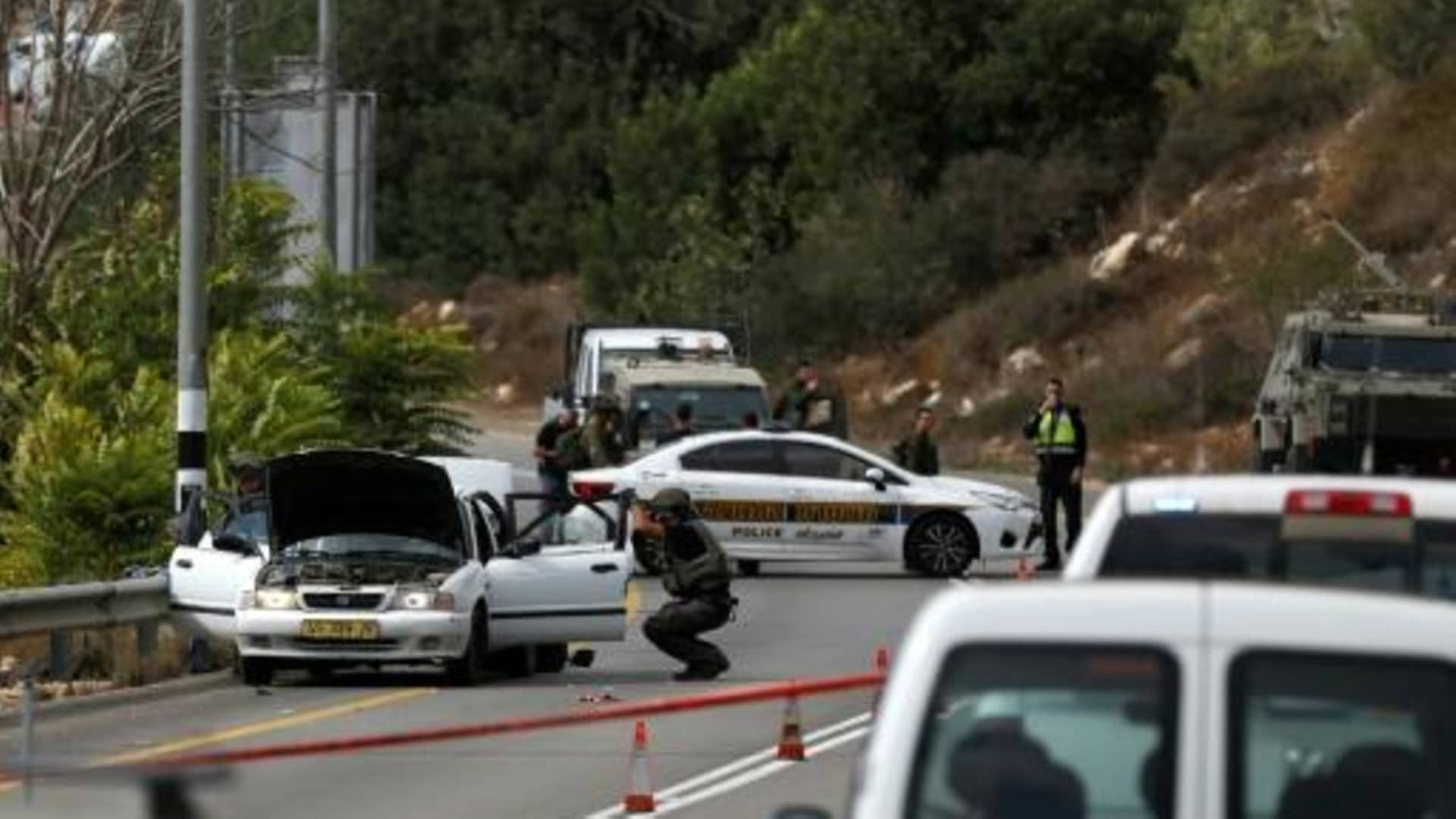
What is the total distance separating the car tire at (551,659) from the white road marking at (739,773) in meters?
4.52

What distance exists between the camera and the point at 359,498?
2438 cm

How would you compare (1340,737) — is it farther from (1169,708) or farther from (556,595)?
(556,595)

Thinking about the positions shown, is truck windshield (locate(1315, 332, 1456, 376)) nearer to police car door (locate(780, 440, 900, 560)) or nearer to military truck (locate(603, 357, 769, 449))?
police car door (locate(780, 440, 900, 560))

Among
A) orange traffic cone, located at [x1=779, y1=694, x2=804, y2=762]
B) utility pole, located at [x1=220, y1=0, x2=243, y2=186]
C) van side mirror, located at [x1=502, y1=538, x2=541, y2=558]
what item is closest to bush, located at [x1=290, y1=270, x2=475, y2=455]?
utility pole, located at [x1=220, y1=0, x2=243, y2=186]

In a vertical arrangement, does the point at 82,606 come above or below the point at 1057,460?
below

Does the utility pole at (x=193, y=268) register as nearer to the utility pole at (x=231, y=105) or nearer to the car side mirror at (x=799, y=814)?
the utility pole at (x=231, y=105)

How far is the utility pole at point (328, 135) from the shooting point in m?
39.5

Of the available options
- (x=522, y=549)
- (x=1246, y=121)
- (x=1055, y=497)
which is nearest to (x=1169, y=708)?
(x=522, y=549)

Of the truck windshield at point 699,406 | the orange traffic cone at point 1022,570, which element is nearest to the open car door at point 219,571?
the orange traffic cone at point 1022,570

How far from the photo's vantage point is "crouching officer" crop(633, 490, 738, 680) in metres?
23.5

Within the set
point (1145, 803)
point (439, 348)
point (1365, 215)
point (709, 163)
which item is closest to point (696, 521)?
point (439, 348)

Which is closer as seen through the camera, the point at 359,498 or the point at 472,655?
the point at 472,655

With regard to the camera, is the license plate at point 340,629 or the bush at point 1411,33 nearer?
the license plate at point 340,629

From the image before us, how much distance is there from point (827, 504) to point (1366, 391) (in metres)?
5.72
